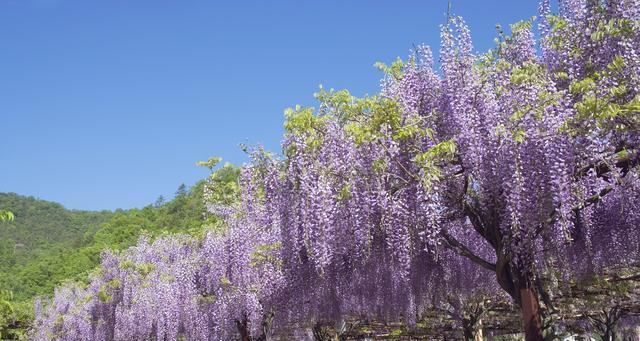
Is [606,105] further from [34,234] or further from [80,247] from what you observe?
[34,234]

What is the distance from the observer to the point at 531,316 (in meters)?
6.57

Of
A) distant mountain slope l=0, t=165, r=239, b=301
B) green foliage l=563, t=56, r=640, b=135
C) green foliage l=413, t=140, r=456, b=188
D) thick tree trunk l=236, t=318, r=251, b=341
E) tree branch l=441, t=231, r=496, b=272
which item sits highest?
distant mountain slope l=0, t=165, r=239, b=301

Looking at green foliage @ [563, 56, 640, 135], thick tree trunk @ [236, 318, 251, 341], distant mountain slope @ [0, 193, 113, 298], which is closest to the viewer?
green foliage @ [563, 56, 640, 135]

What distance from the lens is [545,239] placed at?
22.2 ft

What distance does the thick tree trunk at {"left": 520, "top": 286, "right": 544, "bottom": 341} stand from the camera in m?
6.55

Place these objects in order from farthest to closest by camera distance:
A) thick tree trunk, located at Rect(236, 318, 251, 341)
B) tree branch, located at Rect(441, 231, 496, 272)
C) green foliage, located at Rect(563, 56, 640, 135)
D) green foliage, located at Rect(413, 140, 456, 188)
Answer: thick tree trunk, located at Rect(236, 318, 251, 341) < tree branch, located at Rect(441, 231, 496, 272) < green foliage, located at Rect(413, 140, 456, 188) < green foliage, located at Rect(563, 56, 640, 135)

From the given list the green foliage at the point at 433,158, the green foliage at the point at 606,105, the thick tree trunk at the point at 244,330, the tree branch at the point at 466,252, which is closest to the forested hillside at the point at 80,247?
the thick tree trunk at the point at 244,330

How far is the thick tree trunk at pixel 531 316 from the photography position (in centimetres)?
655

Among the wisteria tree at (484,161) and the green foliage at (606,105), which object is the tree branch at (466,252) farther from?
the green foliage at (606,105)

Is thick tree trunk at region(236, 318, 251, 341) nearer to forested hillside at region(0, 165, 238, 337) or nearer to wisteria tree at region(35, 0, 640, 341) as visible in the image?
forested hillside at region(0, 165, 238, 337)

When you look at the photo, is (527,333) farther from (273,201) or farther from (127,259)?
(127,259)

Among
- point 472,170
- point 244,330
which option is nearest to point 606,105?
point 472,170

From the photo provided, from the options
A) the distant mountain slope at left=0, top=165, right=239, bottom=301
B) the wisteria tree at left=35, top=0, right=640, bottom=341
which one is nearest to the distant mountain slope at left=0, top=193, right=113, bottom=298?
the distant mountain slope at left=0, top=165, right=239, bottom=301

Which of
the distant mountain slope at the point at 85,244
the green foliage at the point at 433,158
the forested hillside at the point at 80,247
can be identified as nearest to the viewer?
the green foliage at the point at 433,158
